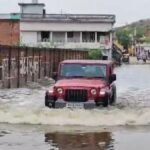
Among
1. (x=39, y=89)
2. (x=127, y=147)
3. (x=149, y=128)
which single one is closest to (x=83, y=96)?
(x=149, y=128)

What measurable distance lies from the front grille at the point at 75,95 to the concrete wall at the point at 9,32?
73.8m

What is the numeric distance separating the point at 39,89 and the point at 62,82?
42.5 ft

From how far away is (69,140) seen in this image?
13.4m

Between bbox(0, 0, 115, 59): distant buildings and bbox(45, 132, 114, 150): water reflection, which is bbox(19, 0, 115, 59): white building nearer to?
bbox(0, 0, 115, 59): distant buildings

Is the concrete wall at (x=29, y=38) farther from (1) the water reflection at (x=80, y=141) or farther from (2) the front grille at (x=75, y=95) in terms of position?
(1) the water reflection at (x=80, y=141)

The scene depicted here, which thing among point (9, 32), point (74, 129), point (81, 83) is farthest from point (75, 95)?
point (9, 32)

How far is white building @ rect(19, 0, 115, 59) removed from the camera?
95812 mm

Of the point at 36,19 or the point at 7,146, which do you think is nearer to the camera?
the point at 7,146

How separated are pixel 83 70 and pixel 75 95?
6.17 ft

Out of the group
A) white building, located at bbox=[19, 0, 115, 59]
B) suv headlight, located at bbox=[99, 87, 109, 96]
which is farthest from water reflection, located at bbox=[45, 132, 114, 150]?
white building, located at bbox=[19, 0, 115, 59]

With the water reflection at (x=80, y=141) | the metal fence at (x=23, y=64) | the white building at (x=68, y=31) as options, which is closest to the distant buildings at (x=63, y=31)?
the white building at (x=68, y=31)

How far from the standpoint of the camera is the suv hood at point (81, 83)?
59.7ft

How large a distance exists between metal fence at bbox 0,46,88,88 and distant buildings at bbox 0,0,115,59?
1897 inches

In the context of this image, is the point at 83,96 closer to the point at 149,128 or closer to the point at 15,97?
the point at 149,128
